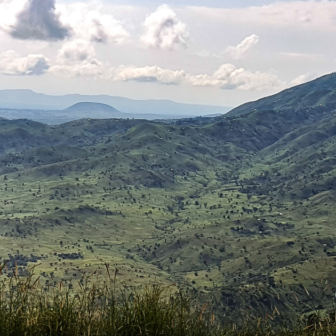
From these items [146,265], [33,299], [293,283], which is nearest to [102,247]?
[146,265]

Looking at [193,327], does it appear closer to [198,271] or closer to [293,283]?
[293,283]

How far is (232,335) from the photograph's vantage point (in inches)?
324

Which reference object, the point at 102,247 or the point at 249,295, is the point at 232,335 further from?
the point at 102,247

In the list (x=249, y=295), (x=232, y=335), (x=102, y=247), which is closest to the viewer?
(x=232, y=335)

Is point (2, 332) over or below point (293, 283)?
over

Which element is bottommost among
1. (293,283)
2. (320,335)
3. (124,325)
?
(293,283)

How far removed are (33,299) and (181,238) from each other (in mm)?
182418

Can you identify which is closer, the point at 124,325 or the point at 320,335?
the point at 124,325

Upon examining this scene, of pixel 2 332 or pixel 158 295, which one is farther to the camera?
pixel 158 295

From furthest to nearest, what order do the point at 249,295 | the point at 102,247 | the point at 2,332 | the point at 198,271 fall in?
the point at 102,247 → the point at 198,271 → the point at 249,295 → the point at 2,332

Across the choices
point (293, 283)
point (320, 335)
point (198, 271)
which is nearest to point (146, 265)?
point (198, 271)

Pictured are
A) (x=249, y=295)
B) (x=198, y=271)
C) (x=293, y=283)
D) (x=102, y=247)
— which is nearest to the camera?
(x=249, y=295)

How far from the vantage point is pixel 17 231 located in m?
193

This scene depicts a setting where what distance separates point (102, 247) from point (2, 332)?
606 ft
